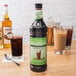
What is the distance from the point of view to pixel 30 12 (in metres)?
2.20

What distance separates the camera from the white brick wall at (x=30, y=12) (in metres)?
2.17

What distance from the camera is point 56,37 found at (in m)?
1.35

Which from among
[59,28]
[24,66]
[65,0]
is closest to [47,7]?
[65,0]

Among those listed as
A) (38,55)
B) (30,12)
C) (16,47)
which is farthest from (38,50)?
(30,12)

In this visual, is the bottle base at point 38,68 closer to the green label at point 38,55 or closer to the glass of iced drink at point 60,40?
the green label at point 38,55

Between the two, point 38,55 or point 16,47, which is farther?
point 16,47

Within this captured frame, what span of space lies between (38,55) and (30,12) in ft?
4.17

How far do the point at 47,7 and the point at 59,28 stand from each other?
895 millimetres

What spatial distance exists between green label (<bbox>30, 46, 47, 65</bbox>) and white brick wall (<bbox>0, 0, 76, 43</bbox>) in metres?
1.23

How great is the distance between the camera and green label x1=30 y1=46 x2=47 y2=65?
3.23ft

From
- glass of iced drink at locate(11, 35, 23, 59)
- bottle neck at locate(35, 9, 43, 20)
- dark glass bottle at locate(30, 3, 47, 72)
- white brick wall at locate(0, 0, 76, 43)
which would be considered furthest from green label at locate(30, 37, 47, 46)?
white brick wall at locate(0, 0, 76, 43)

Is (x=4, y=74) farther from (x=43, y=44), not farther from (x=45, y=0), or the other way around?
(x=45, y=0)

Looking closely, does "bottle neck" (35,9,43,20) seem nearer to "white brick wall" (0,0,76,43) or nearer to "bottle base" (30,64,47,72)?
"bottle base" (30,64,47,72)

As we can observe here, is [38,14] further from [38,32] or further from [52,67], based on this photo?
[52,67]
